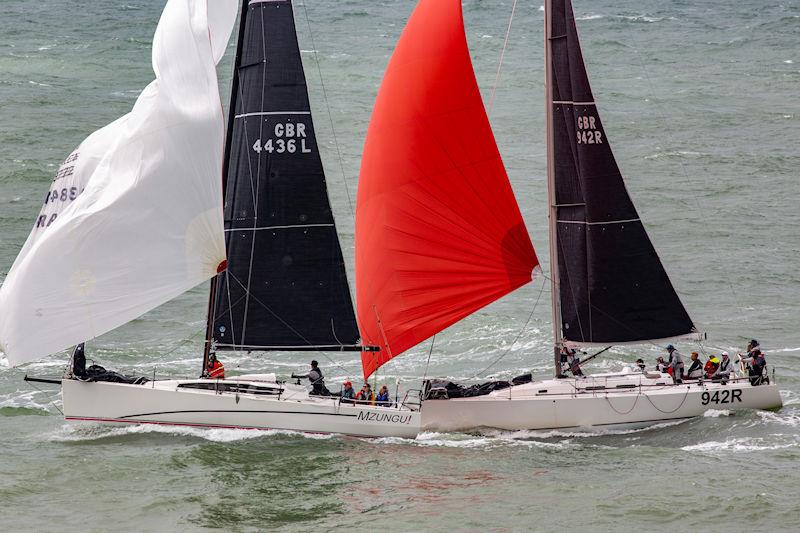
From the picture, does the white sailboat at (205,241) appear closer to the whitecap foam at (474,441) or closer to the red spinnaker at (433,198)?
the whitecap foam at (474,441)

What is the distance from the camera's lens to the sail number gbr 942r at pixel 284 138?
3125 cm

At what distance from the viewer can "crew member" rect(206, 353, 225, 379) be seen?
3156 centimetres

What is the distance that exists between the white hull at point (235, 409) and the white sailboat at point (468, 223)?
3.59 ft

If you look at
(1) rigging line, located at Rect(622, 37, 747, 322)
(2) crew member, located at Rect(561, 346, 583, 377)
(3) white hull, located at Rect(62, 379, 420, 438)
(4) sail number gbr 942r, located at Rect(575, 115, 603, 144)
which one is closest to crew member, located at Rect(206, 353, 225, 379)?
(3) white hull, located at Rect(62, 379, 420, 438)

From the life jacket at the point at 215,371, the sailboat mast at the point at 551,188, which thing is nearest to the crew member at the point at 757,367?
the sailboat mast at the point at 551,188

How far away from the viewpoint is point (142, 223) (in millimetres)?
29812

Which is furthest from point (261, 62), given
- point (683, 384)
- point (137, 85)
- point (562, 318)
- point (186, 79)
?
point (137, 85)

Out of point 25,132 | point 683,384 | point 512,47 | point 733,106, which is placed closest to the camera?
point 683,384

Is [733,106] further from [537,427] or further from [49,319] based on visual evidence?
[49,319]

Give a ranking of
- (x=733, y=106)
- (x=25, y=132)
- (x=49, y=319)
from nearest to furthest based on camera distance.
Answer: (x=49, y=319) → (x=25, y=132) → (x=733, y=106)

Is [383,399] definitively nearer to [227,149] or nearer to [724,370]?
[227,149]

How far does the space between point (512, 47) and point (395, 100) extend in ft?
173

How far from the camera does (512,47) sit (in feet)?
269

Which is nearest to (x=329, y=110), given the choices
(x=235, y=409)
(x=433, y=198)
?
(x=433, y=198)
